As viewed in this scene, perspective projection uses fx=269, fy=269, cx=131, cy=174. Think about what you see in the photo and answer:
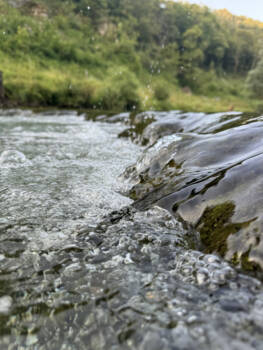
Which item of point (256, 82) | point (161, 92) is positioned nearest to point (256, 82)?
point (256, 82)

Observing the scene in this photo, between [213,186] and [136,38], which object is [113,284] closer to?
[213,186]

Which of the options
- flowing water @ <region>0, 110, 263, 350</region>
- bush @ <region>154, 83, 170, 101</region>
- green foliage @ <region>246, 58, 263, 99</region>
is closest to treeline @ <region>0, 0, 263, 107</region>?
bush @ <region>154, 83, 170, 101</region>

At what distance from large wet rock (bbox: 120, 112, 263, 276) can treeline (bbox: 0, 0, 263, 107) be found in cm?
1876

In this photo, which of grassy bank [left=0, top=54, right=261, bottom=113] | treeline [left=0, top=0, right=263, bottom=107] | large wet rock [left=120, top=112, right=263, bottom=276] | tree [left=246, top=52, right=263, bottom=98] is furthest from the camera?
tree [left=246, top=52, right=263, bottom=98]

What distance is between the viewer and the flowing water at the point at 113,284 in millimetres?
1027

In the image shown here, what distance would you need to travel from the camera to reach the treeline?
26.3m

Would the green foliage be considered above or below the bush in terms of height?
above

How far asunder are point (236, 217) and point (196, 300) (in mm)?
666

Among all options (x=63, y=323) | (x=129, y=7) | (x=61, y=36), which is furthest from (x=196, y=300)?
(x=129, y=7)

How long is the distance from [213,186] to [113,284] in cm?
112

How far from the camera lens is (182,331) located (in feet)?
3.40

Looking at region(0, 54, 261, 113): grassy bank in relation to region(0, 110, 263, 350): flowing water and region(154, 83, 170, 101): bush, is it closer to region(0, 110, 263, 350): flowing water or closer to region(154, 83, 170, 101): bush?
region(154, 83, 170, 101): bush

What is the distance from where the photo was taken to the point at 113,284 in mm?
1338

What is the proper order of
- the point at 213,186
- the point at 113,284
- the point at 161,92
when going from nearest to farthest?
the point at 113,284 < the point at 213,186 < the point at 161,92
